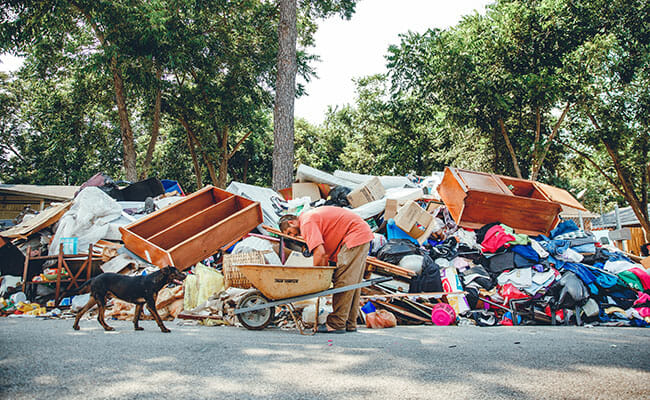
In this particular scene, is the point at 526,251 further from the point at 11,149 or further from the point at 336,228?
the point at 11,149

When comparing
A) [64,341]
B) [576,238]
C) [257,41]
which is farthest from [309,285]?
[257,41]

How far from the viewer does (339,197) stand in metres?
8.41

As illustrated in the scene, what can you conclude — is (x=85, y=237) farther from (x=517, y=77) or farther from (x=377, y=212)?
(x=517, y=77)

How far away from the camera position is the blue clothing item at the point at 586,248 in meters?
6.83

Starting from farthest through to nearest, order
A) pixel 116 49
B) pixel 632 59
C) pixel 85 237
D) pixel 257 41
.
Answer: pixel 257 41, pixel 632 59, pixel 116 49, pixel 85 237

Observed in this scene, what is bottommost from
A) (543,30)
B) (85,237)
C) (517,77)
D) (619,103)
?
(85,237)

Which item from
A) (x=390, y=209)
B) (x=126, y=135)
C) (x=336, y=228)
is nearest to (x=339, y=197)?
(x=390, y=209)

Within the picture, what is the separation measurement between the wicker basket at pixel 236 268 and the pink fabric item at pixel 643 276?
5.81 metres

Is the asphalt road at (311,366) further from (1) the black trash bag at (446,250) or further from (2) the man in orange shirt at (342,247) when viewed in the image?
(1) the black trash bag at (446,250)

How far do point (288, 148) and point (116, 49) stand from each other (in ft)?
20.8

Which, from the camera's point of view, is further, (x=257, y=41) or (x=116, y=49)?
(x=257, y=41)

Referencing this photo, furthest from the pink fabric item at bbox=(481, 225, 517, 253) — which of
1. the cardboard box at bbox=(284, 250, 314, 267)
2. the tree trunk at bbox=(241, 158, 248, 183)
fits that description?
the tree trunk at bbox=(241, 158, 248, 183)

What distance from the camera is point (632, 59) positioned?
14391 mm

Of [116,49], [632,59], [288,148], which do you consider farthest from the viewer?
[632,59]
